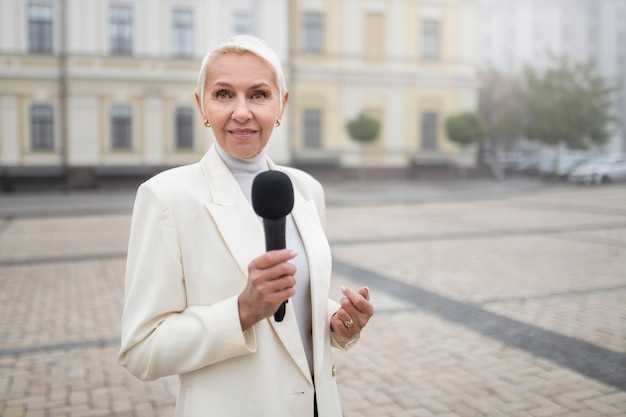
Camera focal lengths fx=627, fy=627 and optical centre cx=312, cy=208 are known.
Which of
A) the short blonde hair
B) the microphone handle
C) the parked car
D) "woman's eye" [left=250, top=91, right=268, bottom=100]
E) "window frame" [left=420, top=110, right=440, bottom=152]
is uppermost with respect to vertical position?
"window frame" [left=420, top=110, right=440, bottom=152]

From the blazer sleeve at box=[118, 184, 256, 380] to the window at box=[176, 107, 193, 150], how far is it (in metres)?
28.3

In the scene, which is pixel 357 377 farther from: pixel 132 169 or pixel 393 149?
pixel 393 149

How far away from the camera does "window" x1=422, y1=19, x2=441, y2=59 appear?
107 ft

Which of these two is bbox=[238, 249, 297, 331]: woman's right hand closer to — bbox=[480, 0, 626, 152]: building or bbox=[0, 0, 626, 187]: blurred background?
bbox=[0, 0, 626, 187]: blurred background

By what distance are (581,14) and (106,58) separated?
64.1 m

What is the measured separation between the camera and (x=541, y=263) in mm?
9711

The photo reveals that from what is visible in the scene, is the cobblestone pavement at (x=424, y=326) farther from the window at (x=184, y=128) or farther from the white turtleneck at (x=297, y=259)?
the window at (x=184, y=128)

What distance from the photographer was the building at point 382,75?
31.0 m

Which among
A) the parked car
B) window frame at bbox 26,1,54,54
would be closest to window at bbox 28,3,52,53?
window frame at bbox 26,1,54,54

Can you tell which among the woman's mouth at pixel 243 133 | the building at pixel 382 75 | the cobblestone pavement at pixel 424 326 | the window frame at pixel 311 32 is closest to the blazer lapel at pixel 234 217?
the woman's mouth at pixel 243 133

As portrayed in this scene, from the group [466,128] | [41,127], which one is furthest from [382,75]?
[41,127]

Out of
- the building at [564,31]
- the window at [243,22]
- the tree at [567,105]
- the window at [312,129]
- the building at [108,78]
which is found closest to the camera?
the building at [108,78]

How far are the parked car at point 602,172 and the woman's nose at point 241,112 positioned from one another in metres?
32.8

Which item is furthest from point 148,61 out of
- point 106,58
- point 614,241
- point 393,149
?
point 614,241
